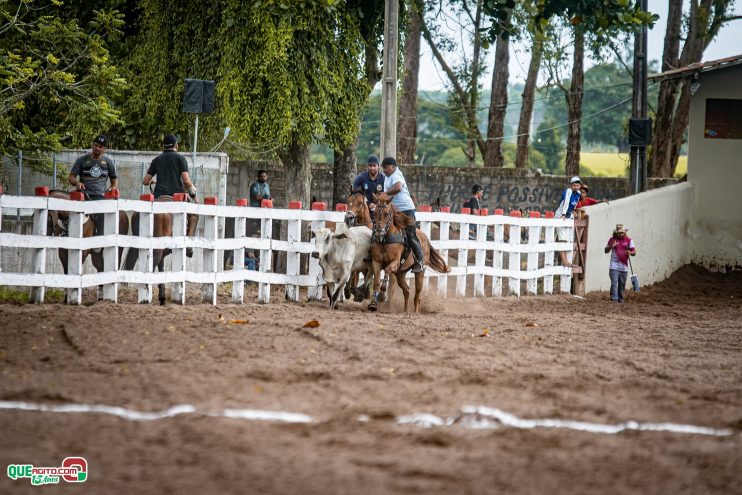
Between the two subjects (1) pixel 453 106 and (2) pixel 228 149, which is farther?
(1) pixel 453 106

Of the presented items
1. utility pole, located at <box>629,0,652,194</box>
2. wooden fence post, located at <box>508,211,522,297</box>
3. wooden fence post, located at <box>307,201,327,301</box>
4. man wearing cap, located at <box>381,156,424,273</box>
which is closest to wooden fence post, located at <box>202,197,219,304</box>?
wooden fence post, located at <box>307,201,327,301</box>

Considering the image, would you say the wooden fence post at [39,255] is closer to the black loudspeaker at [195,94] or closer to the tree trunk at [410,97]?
the black loudspeaker at [195,94]

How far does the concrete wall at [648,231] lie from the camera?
71.5 ft

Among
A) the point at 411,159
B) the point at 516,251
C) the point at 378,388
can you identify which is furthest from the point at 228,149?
the point at 378,388

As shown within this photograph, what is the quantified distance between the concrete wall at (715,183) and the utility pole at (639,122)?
1.30 m

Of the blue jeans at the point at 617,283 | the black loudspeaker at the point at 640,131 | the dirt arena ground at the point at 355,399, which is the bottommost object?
the dirt arena ground at the point at 355,399

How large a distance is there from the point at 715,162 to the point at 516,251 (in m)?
9.06

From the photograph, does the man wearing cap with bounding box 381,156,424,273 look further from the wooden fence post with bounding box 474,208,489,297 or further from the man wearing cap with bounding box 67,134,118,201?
the wooden fence post with bounding box 474,208,489,297

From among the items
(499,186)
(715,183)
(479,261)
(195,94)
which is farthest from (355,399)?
(499,186)

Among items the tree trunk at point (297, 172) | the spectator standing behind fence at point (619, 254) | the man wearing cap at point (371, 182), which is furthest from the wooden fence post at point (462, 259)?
the tree trunk at point (297, 172)

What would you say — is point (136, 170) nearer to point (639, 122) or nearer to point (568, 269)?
point (568, 269)

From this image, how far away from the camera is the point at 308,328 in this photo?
11.7 metres

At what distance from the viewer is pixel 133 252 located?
15.0 m

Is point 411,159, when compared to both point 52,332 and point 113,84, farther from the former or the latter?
point 52,332
